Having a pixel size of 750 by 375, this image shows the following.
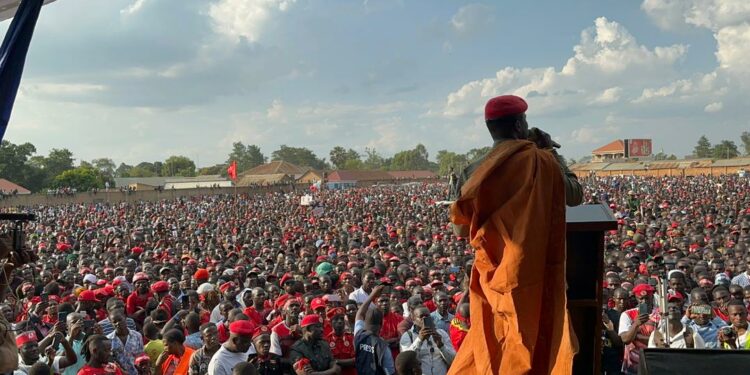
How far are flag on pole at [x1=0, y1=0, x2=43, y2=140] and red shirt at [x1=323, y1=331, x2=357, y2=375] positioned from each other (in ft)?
9.98

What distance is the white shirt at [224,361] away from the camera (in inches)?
175

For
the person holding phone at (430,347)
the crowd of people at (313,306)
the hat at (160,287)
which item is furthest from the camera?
the hat at (160,287)

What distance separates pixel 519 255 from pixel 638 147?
83.2 meters

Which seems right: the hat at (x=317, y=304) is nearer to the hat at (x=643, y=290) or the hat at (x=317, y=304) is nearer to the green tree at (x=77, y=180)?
the hat at (x=643, y=290)

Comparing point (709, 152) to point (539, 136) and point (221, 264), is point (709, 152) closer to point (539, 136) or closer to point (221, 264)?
point (221, 264)

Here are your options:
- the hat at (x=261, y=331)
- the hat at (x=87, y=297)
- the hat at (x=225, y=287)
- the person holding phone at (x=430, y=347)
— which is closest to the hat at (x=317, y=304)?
the hat at (x=261, y=331)

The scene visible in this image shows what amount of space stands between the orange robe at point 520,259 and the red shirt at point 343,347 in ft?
9.80

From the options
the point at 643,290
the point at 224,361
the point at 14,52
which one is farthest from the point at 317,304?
the point at 14,52

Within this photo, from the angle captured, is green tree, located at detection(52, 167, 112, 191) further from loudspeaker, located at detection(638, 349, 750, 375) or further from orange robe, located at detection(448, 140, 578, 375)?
loudspeaker, located at detection(638, 349, 750, 375)

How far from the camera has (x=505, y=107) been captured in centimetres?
239

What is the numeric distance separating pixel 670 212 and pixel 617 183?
15095mm

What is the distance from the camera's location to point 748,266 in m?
8.97

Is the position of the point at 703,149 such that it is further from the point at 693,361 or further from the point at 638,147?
the point at 693,361

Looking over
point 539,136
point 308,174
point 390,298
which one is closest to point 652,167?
point 308,174
